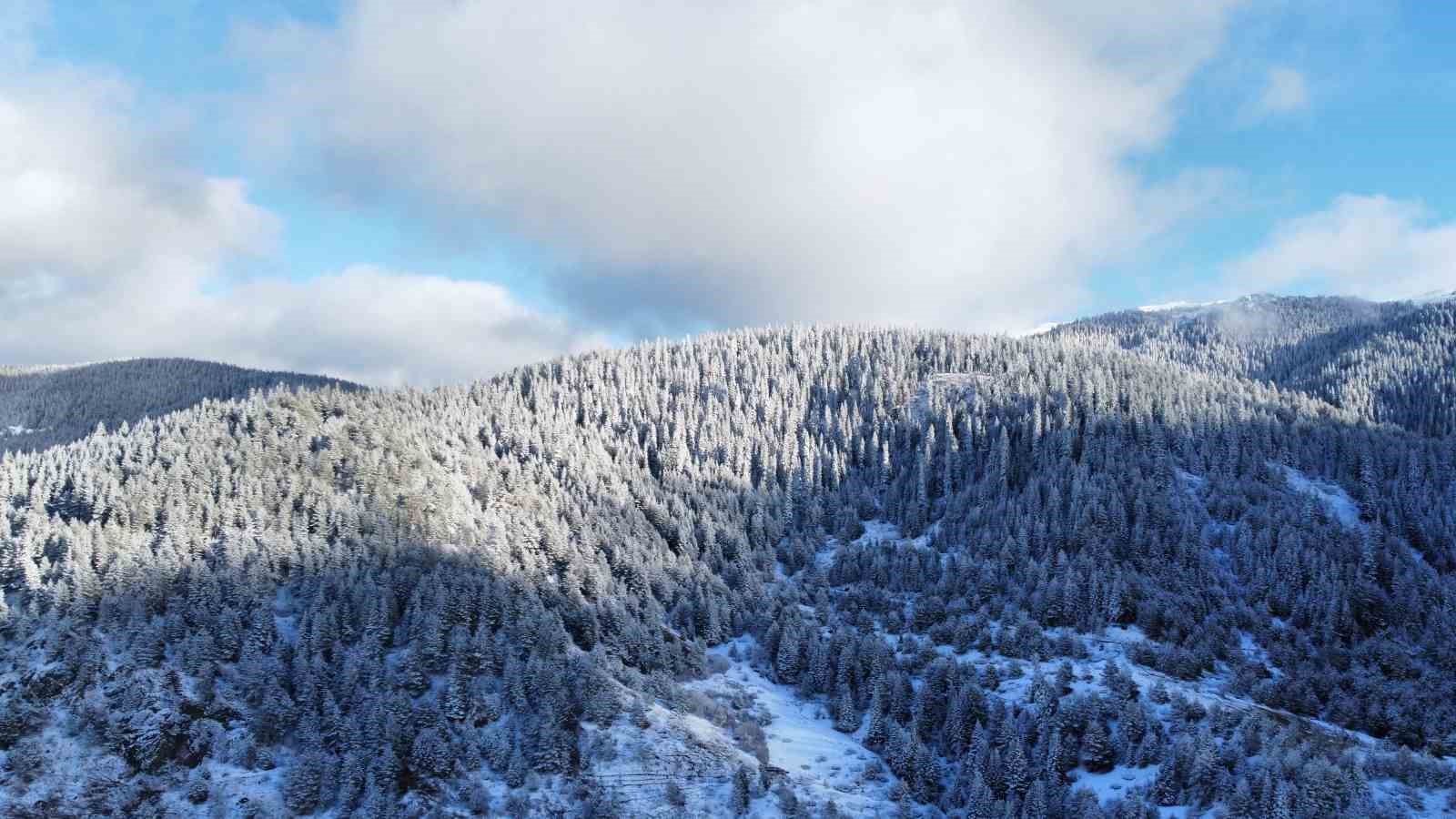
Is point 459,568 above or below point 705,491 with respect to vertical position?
below

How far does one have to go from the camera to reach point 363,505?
407 ft

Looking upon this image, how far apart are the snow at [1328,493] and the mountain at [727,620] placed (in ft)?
3.49

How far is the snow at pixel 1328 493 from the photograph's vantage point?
14862 cm

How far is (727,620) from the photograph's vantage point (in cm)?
13025

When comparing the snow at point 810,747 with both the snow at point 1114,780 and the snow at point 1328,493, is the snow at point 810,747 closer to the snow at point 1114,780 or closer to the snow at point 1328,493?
the snow at point 1114,780

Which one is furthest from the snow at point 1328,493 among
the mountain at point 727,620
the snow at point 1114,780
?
the snow at point 1114,780

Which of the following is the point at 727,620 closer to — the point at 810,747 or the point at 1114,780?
the point at 810,747

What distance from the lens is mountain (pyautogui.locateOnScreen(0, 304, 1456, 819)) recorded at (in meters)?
77.2

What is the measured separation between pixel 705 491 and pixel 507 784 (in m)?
103

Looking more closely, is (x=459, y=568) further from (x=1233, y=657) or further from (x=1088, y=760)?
(x=1233, y=657)

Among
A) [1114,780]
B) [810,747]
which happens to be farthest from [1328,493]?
[810,747]

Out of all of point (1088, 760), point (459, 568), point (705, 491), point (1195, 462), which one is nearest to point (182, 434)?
point (459, 568)

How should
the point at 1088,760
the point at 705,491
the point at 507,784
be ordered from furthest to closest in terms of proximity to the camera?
the point at 705,491 → the point at 1088,760 → the point at 507,784

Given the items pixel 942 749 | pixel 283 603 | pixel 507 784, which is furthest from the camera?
pixel 283 603
